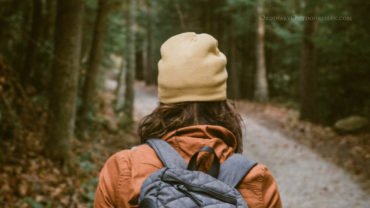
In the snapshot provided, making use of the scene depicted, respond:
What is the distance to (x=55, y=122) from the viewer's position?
845 centimetres

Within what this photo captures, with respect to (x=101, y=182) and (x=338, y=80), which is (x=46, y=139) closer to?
(x=101, y=182)

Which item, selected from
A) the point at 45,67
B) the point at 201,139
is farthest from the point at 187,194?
the point at 45,67

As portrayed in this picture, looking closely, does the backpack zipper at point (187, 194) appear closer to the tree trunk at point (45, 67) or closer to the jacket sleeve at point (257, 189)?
the jacket sleeve at point (257, 189)

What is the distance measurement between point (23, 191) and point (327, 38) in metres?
9.93

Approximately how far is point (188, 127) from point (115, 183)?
0.41 m

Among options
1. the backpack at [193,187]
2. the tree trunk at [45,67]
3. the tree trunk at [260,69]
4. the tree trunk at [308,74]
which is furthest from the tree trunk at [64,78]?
the tree trunk at [260,69]

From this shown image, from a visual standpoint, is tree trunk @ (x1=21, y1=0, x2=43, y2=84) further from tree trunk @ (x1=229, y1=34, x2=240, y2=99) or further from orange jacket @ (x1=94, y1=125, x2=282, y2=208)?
tree trunk @ (x1=229, y1=34, x2=240, y2=99)

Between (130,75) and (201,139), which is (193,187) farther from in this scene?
(130,75)

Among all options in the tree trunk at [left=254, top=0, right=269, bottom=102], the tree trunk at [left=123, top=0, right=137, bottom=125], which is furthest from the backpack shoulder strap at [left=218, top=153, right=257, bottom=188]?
the tree trunk at [left=254, top=0, right=269, bottom=102]

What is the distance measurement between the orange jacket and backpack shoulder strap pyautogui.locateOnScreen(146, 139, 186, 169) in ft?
0.08

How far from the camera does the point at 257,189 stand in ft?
6.59

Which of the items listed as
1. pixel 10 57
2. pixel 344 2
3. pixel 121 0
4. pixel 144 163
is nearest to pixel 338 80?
pixel 344 2

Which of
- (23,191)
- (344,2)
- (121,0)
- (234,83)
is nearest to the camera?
(23,191)

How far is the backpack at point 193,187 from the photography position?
1.90 metres
